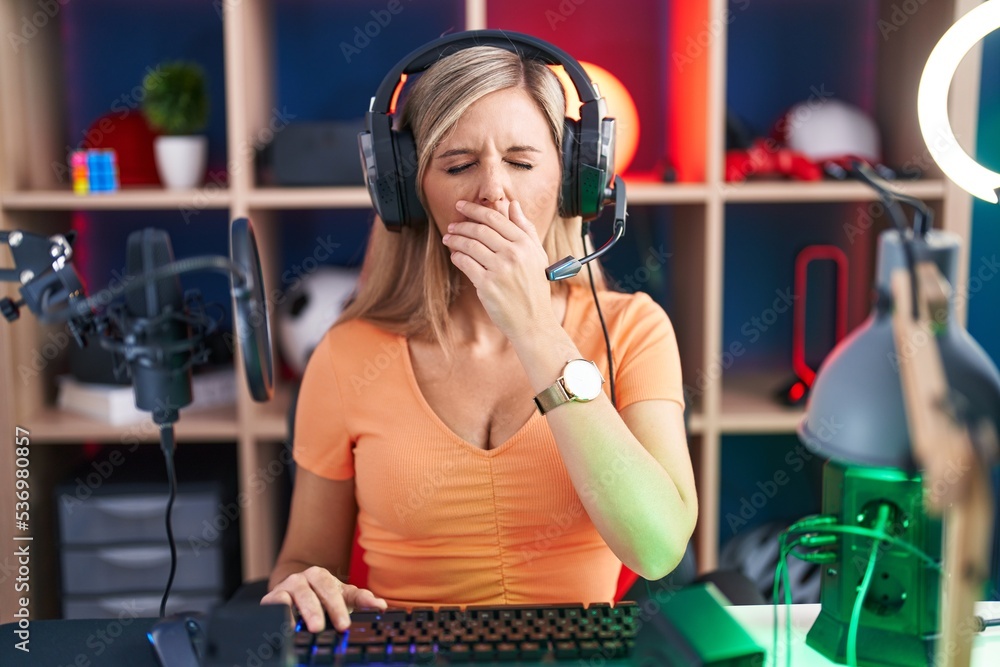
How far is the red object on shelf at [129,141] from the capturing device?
1980 millimetres

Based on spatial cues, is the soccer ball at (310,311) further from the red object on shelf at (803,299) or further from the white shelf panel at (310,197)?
the red object on shelf at (803,299)

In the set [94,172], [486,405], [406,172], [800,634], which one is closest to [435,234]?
[406,172]

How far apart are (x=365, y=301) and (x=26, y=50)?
1177 millimetres

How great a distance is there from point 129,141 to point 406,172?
117 cm

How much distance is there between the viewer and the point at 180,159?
188cm

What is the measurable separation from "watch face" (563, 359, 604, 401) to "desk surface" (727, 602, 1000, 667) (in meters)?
0.26

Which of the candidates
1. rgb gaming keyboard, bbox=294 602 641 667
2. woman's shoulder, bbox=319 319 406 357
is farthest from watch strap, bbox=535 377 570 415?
woman's shoulder, bbox=319 319 406 357

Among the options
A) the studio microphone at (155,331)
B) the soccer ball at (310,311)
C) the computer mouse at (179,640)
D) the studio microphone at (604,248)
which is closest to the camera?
the studio microphone at (155,331)

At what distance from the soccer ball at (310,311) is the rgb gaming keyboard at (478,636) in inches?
45.6

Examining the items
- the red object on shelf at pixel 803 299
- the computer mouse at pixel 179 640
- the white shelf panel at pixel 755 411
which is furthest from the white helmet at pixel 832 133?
the computer mouse at pixel 179 640

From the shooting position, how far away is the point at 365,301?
131cm

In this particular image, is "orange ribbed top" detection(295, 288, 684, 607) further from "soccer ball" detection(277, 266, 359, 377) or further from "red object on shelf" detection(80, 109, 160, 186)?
"red object on shelf" detection(80, 109, 160, 186)

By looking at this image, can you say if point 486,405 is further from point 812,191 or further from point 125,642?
point 812,191

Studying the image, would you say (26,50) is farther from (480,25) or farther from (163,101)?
(480,25)
